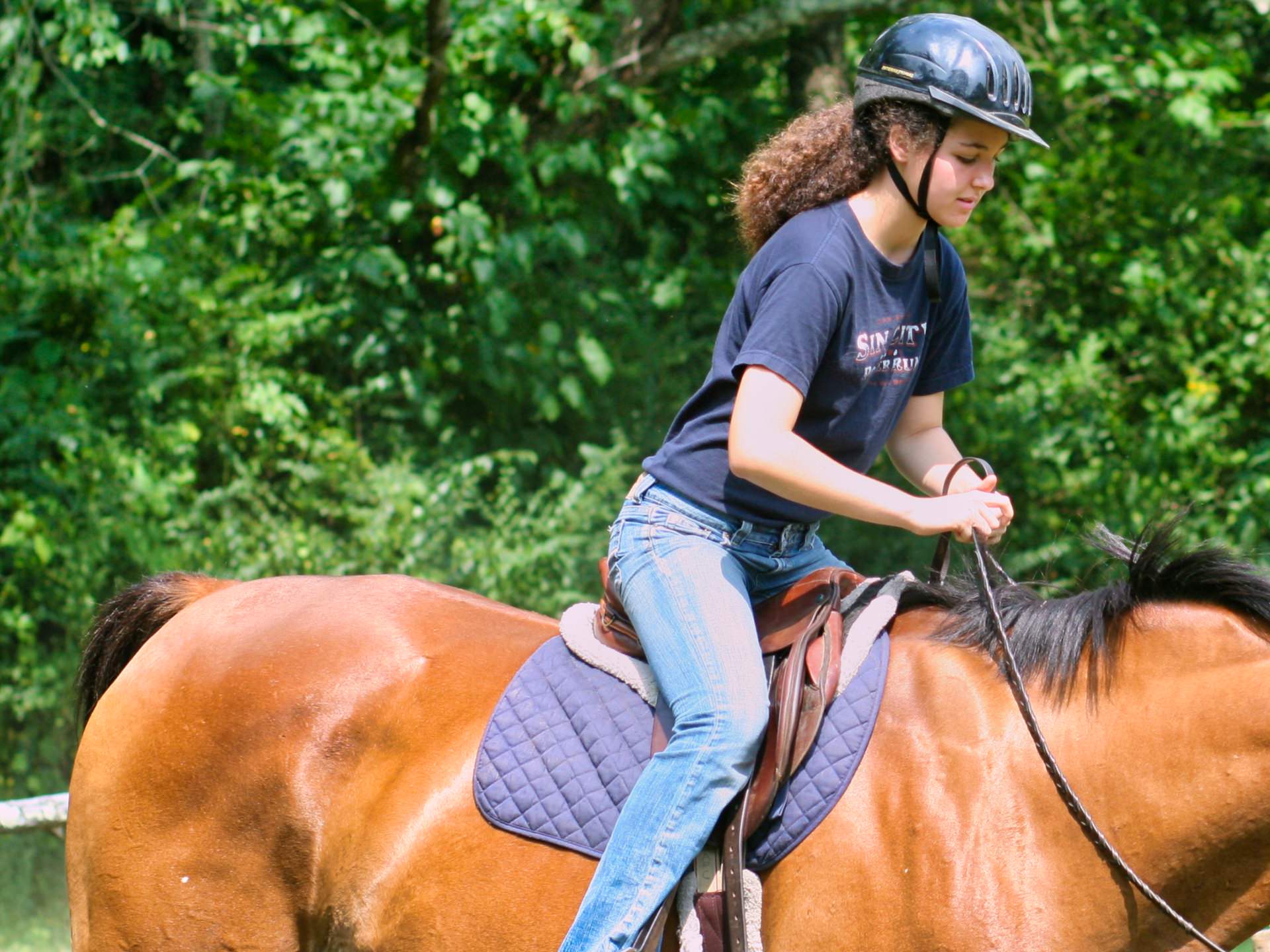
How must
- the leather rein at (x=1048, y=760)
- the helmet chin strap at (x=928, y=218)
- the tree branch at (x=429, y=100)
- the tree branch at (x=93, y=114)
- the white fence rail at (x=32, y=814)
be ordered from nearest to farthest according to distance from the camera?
the leather rein at (x=1048, y=760), the helmet chin strap at (x=928, y=218), the white fence rail at (x=32, y=814), the tree branch at (x=429, y=100), the tree branch at (x=93, y=114)

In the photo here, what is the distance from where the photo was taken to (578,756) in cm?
266

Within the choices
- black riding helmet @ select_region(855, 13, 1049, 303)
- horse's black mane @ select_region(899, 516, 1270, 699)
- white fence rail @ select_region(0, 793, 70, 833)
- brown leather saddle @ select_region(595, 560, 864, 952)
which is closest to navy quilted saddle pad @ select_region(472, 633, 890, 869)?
brown leather saddle @ select_region(595, 560, 864, 952)

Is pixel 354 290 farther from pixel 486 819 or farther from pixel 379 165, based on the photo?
A: pixel 486 819

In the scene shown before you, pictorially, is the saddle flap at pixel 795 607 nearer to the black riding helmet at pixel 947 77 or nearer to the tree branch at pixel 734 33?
the black riding helmet at pixel 947 77

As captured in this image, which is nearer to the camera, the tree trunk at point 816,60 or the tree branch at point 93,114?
the tree branch at point 93,114

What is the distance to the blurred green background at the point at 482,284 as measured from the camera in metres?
6.88

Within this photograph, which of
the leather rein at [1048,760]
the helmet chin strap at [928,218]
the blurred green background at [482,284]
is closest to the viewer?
the leather rein at [1048,760]

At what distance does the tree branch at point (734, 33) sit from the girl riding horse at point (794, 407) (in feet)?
17.7

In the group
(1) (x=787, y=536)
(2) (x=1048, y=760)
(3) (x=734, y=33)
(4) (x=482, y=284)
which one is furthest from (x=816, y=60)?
(2) (x=1048, y=760)

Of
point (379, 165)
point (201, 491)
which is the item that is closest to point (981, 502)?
point (379, 165)

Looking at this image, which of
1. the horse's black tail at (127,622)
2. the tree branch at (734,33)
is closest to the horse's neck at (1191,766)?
the horse's black tail at (127,622)

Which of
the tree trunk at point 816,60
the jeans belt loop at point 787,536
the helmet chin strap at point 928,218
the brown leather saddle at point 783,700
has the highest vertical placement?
the tree trunk at point 816,60

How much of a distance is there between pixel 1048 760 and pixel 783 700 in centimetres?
49

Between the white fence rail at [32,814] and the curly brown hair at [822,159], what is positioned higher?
the curly brown hair at [822,159]
